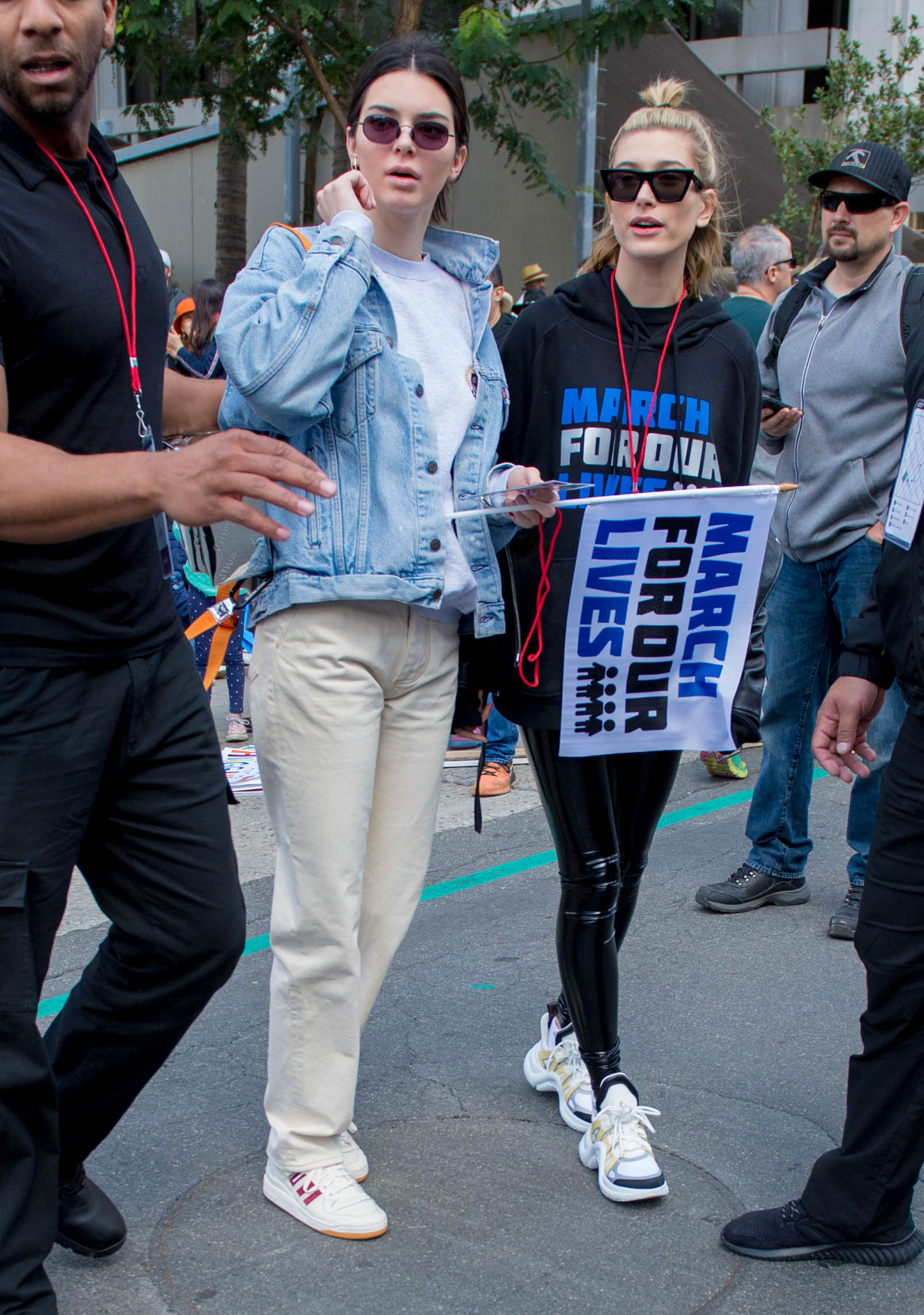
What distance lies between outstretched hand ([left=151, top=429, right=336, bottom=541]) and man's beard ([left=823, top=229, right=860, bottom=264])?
3.01 m

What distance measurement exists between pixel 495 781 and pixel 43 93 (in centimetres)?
412

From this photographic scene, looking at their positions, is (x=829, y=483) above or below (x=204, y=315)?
below

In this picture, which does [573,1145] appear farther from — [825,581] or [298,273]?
[825,581]

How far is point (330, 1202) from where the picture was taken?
2578mm

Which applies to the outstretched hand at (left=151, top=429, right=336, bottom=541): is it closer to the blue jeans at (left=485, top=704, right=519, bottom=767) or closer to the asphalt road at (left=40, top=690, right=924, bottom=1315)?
the asphalt road at (left=40, top=690, right=924, bottom=1315)

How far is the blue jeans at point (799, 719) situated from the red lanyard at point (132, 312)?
2647mm

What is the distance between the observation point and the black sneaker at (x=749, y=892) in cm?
446

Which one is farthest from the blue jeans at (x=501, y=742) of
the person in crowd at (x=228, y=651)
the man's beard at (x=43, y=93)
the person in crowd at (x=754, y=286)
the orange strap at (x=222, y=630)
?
the man's beard at (x=43, y=93)

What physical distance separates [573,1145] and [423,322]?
1.79m

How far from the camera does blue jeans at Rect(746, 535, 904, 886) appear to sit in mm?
4348

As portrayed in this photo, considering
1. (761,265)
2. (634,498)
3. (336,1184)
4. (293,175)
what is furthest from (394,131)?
(293,175)

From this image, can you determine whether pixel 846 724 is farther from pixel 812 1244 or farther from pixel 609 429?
→ pixel 812 1244

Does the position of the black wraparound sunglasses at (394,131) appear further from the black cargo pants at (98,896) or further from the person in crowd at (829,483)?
the person in crowd at (829,483)

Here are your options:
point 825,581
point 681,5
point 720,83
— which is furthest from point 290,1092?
point 720,83
